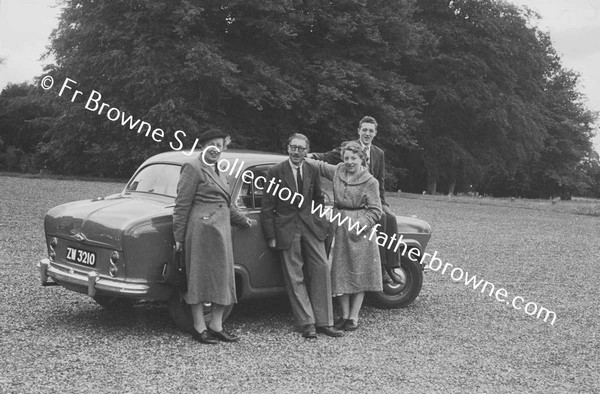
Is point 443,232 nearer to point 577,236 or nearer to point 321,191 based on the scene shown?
point 577,236

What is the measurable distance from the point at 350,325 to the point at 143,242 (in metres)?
2.28

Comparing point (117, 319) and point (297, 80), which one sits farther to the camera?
point (297, 80)

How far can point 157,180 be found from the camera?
7.23 meters

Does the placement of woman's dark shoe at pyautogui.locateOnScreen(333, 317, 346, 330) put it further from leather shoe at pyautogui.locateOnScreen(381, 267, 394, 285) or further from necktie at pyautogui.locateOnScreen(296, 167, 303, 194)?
necktie at pyautogui.locateOnScreen(296, 167, 303, 194)

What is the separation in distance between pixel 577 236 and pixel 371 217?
1320 cm

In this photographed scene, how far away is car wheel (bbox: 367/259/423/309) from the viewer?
8172 millimetres

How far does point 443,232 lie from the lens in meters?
17.4

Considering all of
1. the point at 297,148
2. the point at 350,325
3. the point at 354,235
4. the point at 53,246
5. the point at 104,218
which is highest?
the point at 297,148

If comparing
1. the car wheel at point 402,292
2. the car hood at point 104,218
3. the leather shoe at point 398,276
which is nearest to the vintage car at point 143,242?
the car hood at point 104,218

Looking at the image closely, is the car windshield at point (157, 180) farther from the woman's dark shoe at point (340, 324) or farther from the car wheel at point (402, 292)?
the car wheel at point (402, 292)

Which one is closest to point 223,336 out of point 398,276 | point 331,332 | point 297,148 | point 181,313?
point 181,313

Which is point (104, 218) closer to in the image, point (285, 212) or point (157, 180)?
point (157, 180)

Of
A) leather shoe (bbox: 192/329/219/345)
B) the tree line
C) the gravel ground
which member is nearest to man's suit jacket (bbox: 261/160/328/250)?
the gravel ground

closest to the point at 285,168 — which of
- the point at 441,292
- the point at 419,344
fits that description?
the point at 419,344
